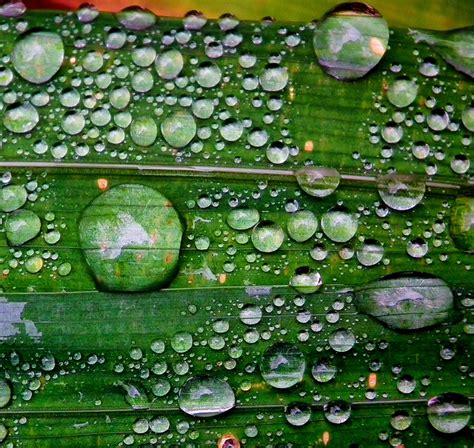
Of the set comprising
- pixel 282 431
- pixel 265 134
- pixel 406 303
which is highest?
pixel 265 134

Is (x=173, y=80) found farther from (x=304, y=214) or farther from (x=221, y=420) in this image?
(x=221, y=420)

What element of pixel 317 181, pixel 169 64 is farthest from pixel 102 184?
pixel 317 181

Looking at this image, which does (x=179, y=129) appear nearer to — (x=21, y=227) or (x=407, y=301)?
(x=21, y=227)

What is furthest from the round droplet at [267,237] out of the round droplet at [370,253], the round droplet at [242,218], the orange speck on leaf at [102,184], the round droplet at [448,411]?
the round droplet at [448,411]

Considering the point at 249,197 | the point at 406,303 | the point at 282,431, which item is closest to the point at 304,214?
the point at 249,197

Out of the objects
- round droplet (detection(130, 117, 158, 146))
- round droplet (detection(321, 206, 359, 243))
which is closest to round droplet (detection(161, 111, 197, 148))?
round droplet (detection(130, 117, 158, 146))

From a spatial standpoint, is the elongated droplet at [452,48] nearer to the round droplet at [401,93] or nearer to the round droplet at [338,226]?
the round droplet at [401,93]

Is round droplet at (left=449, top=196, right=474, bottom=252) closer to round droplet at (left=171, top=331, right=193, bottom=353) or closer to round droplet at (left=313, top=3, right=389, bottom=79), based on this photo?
round droplet at (left=313, top=3, right=389, bottom=79)
